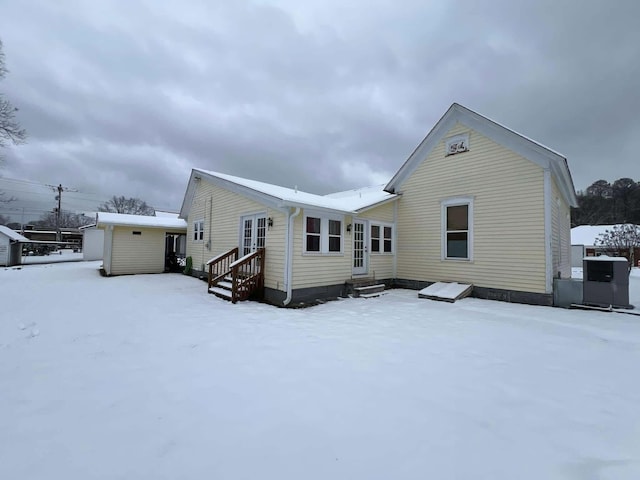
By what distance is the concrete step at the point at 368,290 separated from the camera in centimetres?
877

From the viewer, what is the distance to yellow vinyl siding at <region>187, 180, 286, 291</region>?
311 inches

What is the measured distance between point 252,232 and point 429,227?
656cm

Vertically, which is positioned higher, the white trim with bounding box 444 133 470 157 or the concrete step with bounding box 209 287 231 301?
the white trim with bounding box 444 133 470 157

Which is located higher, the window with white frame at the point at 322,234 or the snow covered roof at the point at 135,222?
the snow covered roof at the point at 135,222

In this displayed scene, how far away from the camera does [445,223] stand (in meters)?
9.63

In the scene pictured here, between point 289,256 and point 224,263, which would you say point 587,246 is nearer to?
point 289,256

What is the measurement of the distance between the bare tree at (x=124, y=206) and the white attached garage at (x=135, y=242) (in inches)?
1567

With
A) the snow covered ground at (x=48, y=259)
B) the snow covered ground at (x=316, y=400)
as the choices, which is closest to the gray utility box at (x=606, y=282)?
the snow covered ground at (x=316, y=400)

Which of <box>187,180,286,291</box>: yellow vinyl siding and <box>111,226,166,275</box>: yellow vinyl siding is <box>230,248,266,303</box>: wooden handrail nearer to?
<box>187,180,286,291</box>: yellow vinyl siding

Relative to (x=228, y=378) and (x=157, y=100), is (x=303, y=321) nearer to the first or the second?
(x=228, y=378)

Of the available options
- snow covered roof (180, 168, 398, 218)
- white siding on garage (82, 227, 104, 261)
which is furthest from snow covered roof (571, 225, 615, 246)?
white siding on garage (82, 227, 104, 261)

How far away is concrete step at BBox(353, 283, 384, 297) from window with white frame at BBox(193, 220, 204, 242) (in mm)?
8201

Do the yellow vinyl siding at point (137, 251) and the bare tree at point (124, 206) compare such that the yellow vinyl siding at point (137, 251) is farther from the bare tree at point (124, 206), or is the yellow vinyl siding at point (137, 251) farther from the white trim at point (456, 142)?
the bare tree at point (124, 206)

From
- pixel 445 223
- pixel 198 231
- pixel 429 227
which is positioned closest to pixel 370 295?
pixel 429 227
